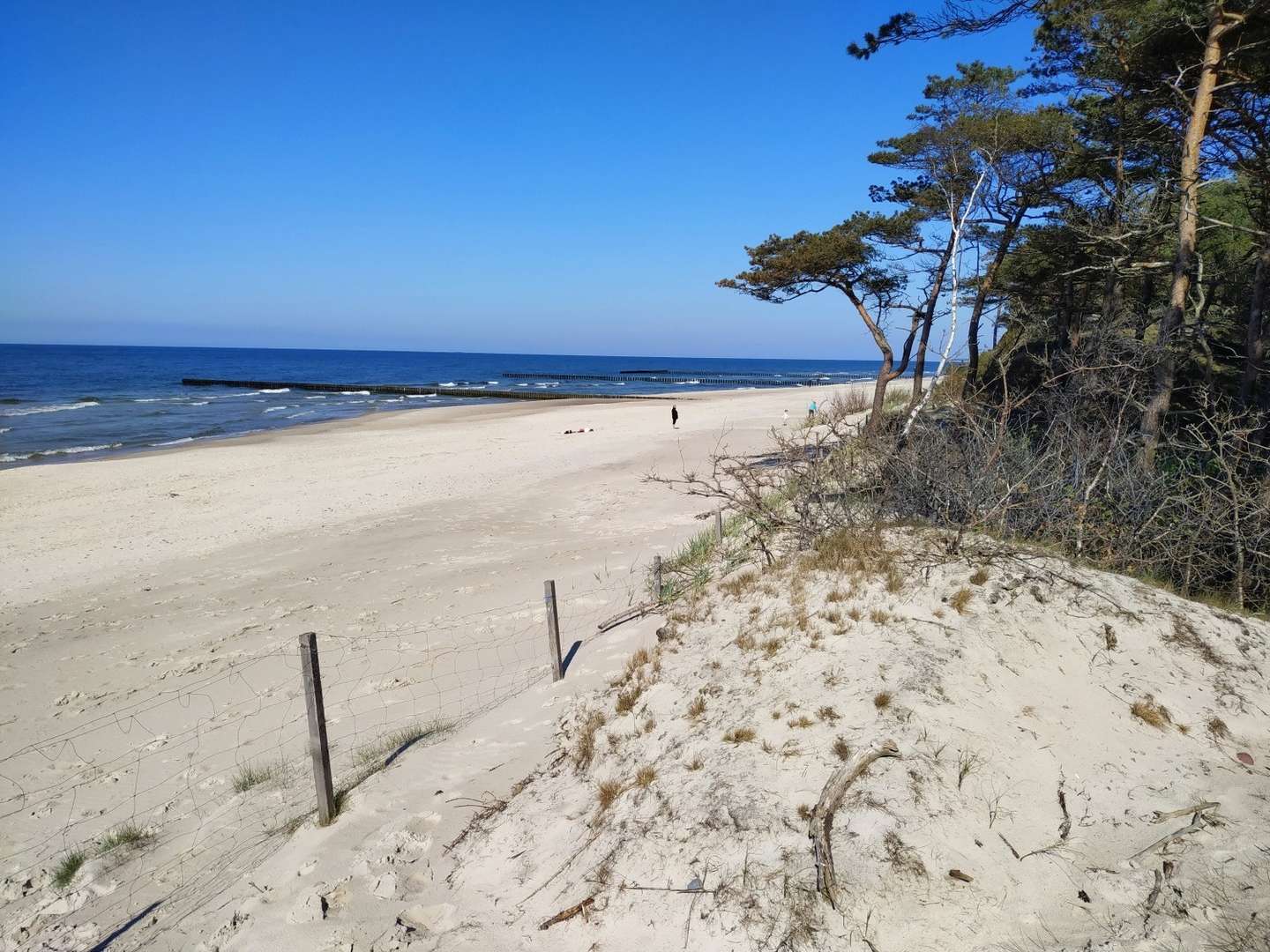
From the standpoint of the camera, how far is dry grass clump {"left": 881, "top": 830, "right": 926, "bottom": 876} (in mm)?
3229

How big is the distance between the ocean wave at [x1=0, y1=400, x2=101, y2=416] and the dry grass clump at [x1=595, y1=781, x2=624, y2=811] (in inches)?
1665

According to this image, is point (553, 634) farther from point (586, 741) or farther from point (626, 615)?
point (586, 741)

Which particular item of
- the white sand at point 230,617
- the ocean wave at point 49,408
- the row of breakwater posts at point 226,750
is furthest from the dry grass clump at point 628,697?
the ocean wave at point 49,408

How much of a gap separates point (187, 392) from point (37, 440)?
27597mm

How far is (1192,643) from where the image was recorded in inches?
196

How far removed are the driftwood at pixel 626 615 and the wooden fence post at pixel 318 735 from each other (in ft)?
10.5

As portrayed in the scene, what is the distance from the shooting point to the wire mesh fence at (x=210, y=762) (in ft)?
13.5

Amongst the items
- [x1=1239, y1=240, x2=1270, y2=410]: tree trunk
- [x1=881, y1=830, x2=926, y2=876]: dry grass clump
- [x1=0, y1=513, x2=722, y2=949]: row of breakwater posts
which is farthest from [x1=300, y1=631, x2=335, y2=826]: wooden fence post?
[x1=1239, y1=240, x2=1270, y2=410]: tree trunk

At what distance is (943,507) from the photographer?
20.9ft

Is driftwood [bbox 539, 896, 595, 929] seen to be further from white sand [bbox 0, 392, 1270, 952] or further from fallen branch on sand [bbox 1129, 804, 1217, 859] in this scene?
fallen branch on sand [bbox 1129, 804, 1217, 859]

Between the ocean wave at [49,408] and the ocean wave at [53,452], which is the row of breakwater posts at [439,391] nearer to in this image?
the ocean wave at [49,408]

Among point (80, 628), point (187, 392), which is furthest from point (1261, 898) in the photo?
point (187, 392)

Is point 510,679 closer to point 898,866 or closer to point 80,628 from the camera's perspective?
point 898,866

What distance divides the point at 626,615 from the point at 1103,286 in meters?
14.8
